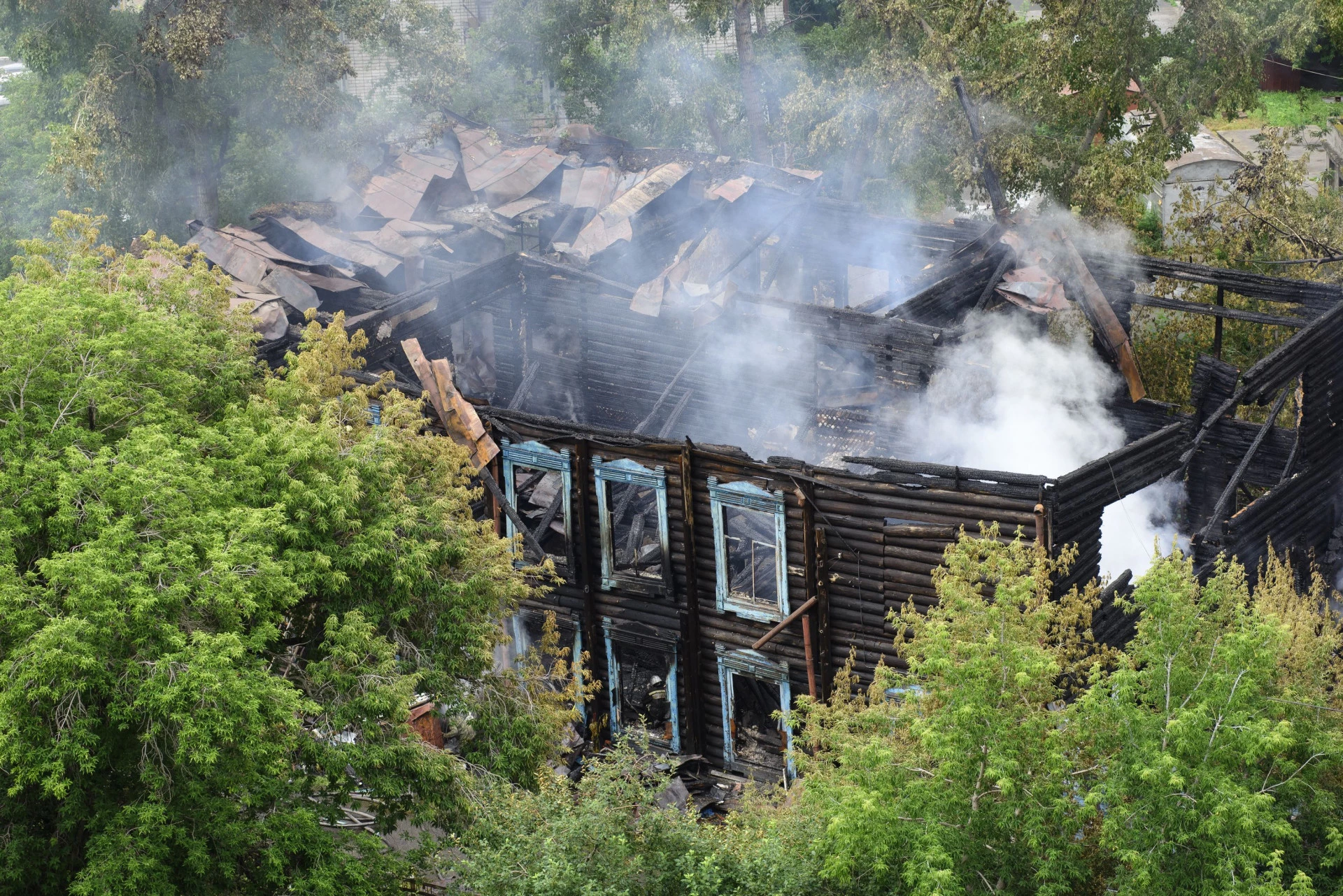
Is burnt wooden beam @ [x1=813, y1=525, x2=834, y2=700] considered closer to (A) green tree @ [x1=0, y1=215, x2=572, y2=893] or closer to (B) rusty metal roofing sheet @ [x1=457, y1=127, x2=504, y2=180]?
(A) green tree @ [x1=0, y1=215, x2=572, y2=893]

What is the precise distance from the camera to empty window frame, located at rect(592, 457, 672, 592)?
786 inches

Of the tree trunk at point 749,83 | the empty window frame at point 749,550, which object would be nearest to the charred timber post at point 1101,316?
the empty window frame at point 749,550

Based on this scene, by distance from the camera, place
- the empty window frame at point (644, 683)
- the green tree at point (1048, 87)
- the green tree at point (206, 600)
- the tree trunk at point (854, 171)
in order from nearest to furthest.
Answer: the green tree at point (206, 600)
the empty window frame at point (644, 683)
the green tree at point (1048, 87)
the tree trunk at point (854, 171)

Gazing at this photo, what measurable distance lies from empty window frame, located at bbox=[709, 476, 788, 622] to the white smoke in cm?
297

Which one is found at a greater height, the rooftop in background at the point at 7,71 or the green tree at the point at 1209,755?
the rooftop in background at the point at 7,71

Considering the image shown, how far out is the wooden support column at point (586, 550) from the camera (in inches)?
797

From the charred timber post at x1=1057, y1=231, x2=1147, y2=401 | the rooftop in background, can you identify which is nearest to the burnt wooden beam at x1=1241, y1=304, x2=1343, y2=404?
the charred timber post at x1=1057, y1=231, x2=1147, y2=401

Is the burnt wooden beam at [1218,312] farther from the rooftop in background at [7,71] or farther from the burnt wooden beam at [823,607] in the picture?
the rooftop in background at [7,71]

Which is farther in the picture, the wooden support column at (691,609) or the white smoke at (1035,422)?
the white smoke at (1035,422)

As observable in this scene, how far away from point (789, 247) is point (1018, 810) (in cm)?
1575

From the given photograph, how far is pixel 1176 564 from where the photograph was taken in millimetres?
13211

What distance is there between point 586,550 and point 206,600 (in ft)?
28.7

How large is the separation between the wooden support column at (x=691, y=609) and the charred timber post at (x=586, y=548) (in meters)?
1.53

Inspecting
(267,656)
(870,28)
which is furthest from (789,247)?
(267,656)
